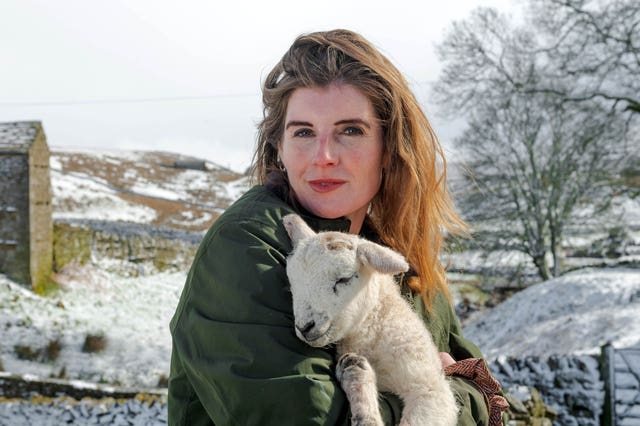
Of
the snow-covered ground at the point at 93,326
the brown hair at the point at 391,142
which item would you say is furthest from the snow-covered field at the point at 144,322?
the brown hair at the point at 391,142

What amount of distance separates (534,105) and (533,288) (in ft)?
31.4

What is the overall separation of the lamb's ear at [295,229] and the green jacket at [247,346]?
1.6 inches

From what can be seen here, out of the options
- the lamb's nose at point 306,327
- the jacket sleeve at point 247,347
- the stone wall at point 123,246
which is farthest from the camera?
the stone wall at point 123,246

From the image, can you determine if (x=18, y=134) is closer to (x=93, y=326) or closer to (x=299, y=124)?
(x=93, y=326)

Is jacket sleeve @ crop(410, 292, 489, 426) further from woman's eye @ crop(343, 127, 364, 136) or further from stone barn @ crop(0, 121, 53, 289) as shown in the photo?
stone barn @ crop(0, 121, 53, 289)

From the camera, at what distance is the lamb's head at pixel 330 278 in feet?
7.00

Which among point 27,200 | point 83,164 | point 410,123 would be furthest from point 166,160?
point 410,123

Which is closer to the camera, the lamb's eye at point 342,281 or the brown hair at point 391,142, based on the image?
the lamb's eye at point 342,281

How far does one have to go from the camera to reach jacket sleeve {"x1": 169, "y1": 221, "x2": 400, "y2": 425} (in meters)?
1.92

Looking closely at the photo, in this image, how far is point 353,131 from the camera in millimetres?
2820

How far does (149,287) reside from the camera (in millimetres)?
19641

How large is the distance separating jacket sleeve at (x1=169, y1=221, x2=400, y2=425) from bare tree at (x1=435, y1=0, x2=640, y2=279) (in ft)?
78.3

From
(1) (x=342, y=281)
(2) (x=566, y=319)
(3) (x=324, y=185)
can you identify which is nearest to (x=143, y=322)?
(2) (x=566, y=319)

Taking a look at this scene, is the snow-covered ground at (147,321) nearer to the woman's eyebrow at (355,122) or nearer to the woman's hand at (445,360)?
the woman's hand at (445,360)
